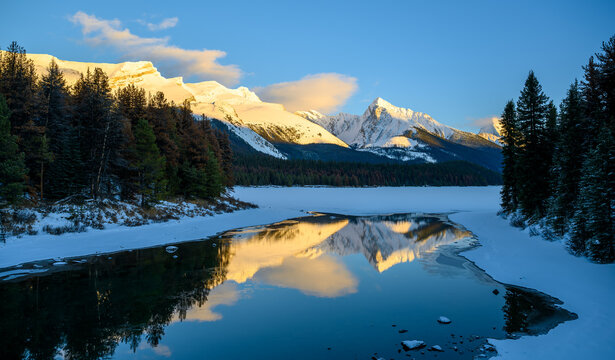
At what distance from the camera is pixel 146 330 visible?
10406mm

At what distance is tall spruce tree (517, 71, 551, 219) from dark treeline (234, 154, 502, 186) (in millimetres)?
102829

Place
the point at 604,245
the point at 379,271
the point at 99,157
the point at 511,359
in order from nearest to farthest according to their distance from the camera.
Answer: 1. the point at 511,359
2. the point at 604,245
3. the point at 379,271
4. the point at 99,157

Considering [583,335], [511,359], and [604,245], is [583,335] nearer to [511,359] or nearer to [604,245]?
[511,359]

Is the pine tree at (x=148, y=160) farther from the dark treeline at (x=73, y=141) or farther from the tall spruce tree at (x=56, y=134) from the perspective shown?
the tall spruce tree at (x=56, y=134)

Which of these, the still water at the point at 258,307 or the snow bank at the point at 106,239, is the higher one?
the still water at the point at 258,307

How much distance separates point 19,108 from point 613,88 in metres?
41.6

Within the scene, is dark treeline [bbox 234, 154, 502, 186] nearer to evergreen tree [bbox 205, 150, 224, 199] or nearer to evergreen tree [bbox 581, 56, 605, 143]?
evergreen tree [bbox 205, 150, 224, 199]

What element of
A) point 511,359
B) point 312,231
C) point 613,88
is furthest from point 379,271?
point 613,88

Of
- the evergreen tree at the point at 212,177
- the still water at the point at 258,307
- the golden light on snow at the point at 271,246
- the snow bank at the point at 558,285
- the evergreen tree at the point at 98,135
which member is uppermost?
A: the evergreen tree at the point at 98,135

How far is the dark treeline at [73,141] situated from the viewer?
Answer: 86.0 ft

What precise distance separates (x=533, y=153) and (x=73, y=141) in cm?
4235

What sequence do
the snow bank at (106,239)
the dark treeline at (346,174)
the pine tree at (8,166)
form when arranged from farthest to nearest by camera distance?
the dark treeline at (346,174), the pine tree at (8,166), the snow bank at (106,239)

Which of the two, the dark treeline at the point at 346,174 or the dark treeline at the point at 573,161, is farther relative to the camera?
the dark treeline at the point at 346,174

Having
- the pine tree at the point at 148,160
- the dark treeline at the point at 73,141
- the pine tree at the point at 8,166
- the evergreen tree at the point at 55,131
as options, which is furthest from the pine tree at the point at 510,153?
the evergreen tree at the point at 55,131
